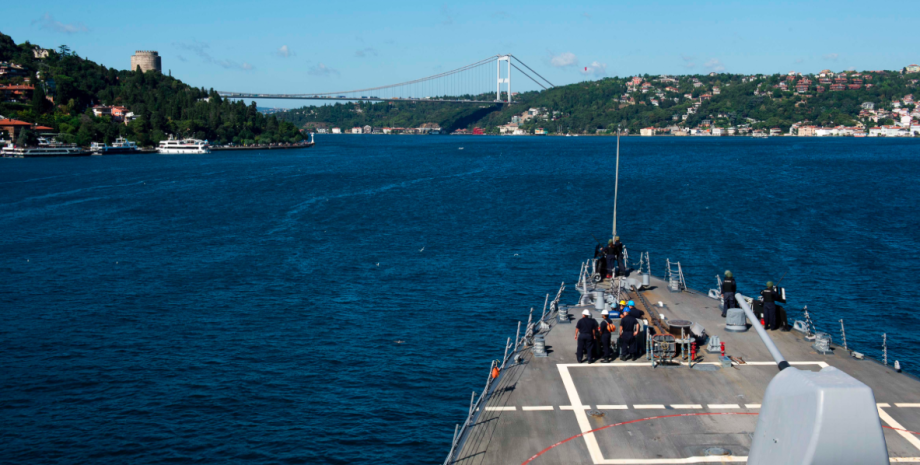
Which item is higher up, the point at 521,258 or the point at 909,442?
the point at 909,442

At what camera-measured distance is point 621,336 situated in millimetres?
19922

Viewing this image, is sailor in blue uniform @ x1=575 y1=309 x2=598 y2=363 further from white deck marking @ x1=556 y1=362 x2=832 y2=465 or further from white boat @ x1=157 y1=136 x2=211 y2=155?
white boat @ x1=157 y1=136 x2=211 y2=155

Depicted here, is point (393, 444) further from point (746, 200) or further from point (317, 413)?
point (746, 200)

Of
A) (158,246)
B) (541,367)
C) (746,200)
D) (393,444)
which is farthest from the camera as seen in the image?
(746,200)

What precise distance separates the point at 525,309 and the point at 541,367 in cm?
1935

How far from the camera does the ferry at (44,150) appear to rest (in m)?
167

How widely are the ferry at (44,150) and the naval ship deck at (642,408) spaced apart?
181085 mm

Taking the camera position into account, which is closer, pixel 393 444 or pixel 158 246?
pixel 393 444

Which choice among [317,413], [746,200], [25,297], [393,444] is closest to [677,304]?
[393,444]

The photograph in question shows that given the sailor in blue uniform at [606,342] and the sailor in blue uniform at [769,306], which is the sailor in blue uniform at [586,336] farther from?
the sailor in blue uniform at [769,306]

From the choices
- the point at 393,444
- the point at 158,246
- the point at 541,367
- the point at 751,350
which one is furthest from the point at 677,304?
the point at 158,246

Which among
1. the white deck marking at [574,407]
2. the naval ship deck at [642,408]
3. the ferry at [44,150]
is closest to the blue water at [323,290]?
the naval ship deck at [642,408]

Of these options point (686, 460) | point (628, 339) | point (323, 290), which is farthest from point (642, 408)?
point (323, 290)

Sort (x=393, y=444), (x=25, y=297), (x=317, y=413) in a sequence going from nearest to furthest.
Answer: (x=393, y=444) → (x=317, y=413) → (x=25, y=297)
